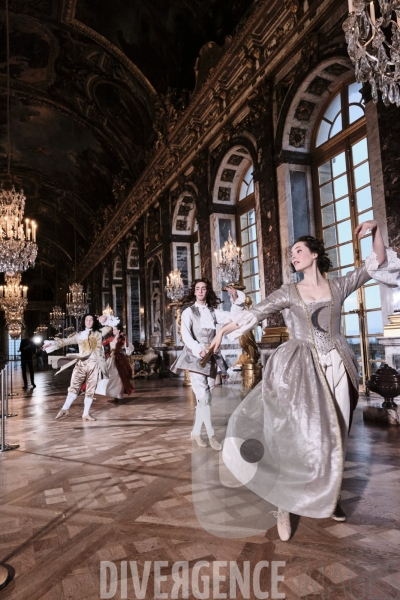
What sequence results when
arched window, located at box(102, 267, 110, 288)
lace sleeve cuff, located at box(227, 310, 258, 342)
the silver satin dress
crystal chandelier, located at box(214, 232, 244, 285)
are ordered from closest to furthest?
the silver satin dress < lace sleeve cuff, located at box(227, 310, 258, 342) < crystal chandelier, located at box(214, 232, 244, 285) < arched window, located at box(102, 267, 110, 288)

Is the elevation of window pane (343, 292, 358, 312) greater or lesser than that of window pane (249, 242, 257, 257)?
lesser

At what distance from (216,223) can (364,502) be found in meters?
9.06

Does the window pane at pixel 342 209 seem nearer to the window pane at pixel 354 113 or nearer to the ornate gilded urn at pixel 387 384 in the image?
the window pane at pixel 354 113

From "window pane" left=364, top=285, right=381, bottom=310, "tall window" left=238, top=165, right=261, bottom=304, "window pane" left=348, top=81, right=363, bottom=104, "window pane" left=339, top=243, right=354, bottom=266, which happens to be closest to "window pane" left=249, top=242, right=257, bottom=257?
"tall window" left=238, top=165, right=261, bottom=304

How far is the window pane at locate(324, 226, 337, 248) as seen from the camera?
7809 millimetres

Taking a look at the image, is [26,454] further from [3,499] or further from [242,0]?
[242,0]

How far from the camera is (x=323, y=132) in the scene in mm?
8141

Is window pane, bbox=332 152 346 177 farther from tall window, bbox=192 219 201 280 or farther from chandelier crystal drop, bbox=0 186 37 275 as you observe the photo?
tall window, bbox=192 219 201 280

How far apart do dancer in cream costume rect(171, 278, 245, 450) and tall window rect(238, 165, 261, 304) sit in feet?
18.8

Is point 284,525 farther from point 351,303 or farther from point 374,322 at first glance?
point 351,303

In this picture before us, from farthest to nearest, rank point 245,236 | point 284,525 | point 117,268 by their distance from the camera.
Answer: point 117,268, point 245,236, point 284,525

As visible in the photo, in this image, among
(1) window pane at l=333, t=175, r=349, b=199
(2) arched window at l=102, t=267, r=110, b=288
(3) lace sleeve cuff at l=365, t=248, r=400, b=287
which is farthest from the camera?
(2) arched window at l=102, t=267, r=110, b=288

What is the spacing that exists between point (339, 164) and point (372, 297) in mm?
2621

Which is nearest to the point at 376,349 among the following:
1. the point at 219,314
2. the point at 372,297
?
the point at 372,297
